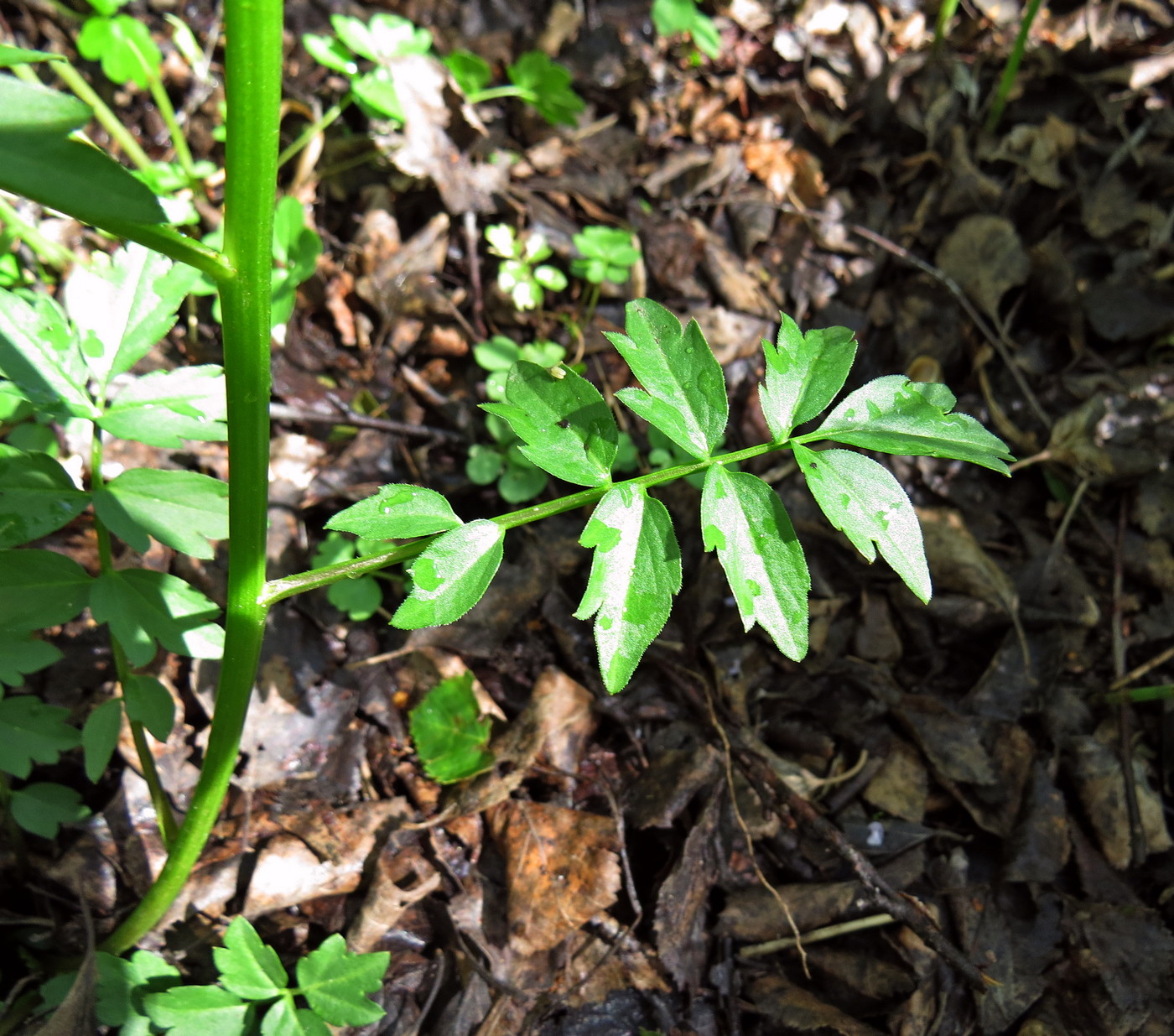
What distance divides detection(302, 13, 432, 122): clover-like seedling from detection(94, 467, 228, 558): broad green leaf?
176cm

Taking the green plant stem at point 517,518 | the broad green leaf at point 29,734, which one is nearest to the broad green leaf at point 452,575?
the green plant stem at point 517,518

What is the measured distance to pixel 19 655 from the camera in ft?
4.74

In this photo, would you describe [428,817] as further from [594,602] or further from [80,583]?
[594,602]

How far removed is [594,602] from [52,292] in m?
2.37

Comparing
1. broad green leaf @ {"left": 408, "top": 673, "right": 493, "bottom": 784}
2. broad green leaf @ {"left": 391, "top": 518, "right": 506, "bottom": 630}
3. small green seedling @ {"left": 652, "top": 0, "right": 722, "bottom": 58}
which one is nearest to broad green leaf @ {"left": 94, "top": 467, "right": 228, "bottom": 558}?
broad green leaf @ {"left": 391, "top": 518, "right": 506, "bottom": 630}

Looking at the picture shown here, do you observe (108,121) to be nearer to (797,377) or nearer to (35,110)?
(35,110)

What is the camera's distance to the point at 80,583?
1420 millimetres

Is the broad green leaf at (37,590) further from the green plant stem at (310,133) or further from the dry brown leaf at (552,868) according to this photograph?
the green plant stem at (310,133)

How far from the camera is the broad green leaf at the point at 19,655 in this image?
1.42m

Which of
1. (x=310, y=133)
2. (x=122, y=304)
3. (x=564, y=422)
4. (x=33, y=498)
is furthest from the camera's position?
(x=310, y=133)

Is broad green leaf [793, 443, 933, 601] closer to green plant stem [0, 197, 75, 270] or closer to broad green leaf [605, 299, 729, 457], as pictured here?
broad green leaf [605, 299, 729, 457]

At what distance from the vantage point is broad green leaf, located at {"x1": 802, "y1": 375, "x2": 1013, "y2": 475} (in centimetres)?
116

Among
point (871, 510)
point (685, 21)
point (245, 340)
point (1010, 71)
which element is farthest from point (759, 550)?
point (1010, 71)

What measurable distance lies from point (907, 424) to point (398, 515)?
2.40ft
